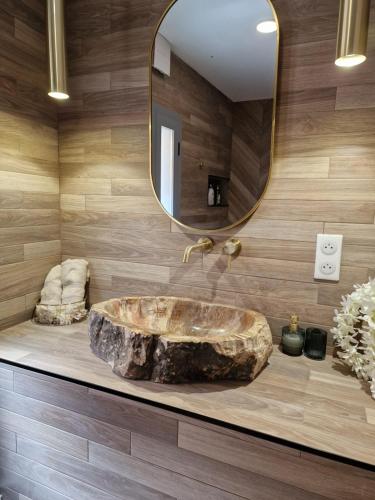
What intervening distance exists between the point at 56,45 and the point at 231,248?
969 millimetres

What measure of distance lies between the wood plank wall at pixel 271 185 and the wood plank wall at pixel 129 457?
54cm

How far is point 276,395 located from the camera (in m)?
0.93

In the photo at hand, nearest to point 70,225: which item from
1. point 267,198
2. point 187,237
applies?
point 187,237

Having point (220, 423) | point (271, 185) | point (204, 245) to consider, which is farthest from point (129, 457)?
point (271, 185)

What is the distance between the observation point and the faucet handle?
4.08ft

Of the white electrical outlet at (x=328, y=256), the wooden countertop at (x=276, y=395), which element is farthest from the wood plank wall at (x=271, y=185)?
the wooden countertop at (x=276, y=395)

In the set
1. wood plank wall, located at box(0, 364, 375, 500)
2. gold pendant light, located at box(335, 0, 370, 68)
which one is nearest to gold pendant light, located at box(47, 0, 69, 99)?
gold pendant light, located at box(335, 0, 370, 68)

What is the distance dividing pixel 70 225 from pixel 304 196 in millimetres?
1095

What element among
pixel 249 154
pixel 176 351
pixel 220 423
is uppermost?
pixel 249 154

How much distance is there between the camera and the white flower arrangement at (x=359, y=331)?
3.08 ft

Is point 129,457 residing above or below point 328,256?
below

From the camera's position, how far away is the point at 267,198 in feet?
3.99

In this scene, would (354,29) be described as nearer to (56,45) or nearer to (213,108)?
(213,108)

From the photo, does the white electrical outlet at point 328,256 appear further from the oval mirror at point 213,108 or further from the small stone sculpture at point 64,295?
the small stone sculpture at point 64,295
